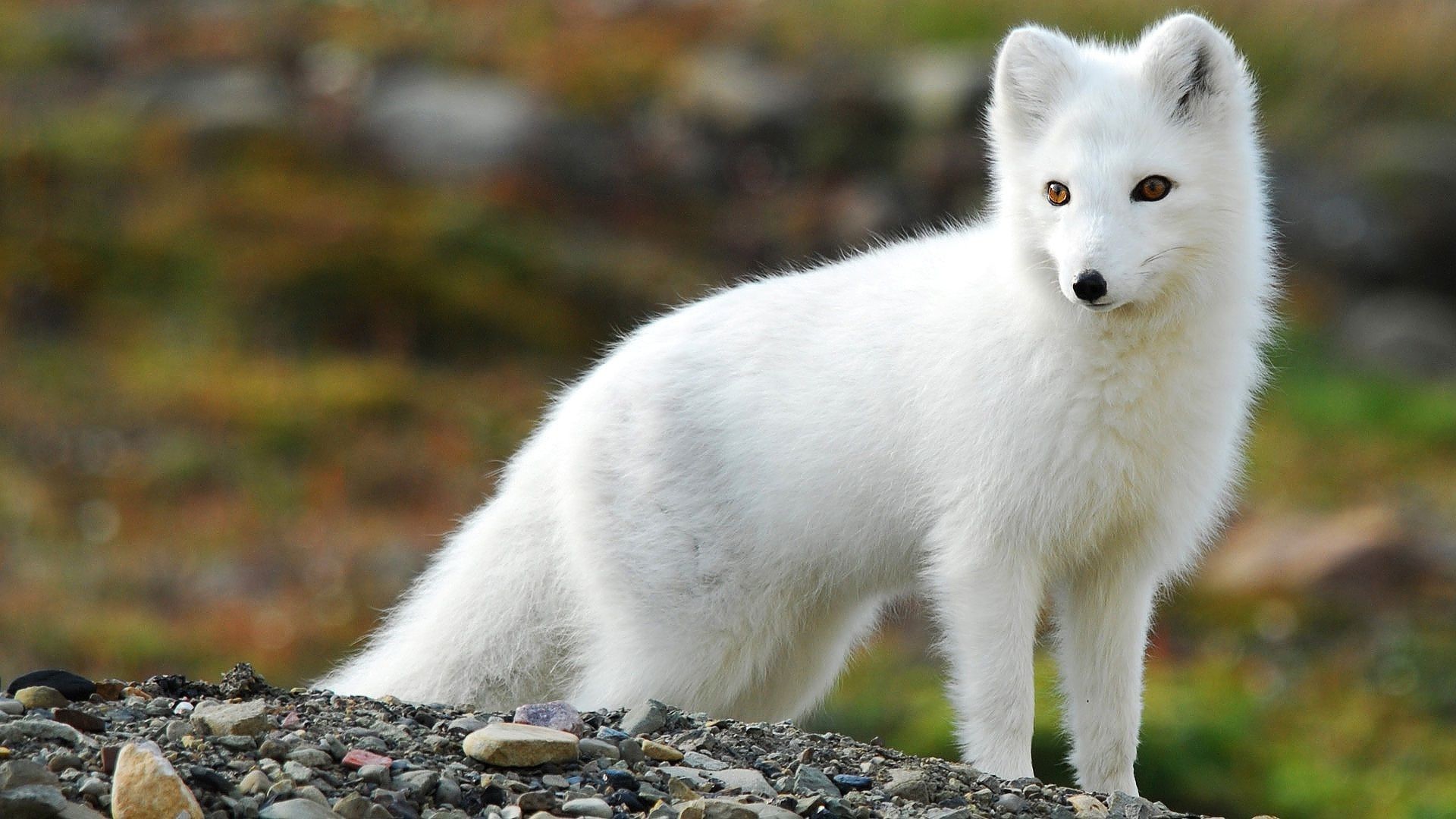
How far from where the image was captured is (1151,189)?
4402mm

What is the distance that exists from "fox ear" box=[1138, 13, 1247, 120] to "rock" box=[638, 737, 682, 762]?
2.37 meters

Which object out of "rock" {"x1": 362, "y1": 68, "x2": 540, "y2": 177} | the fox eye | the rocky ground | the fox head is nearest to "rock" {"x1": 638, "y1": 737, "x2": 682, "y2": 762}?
the rocky ground

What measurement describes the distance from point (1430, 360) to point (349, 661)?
1155 cm

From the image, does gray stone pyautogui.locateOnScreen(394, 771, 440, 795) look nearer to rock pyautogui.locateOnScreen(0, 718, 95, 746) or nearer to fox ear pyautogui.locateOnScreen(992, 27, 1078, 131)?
rock pyautogui.locateOnScreen(0, 718, 95, 746)

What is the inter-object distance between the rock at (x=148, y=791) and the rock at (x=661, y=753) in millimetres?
1170

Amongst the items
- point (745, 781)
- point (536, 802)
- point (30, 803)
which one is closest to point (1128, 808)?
point (745, 781)

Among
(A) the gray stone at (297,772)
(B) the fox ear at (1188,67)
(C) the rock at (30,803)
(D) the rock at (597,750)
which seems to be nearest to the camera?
(C) the rock at (30,803)

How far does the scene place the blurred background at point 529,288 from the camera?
A: 9.83 meters

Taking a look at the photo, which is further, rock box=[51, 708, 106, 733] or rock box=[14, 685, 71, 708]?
rock box=[14, 685, 71, 708]

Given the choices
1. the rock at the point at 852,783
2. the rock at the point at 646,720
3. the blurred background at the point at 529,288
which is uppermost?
the blurred background at the point at 529,288

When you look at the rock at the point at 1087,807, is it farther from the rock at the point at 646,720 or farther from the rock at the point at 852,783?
the rock at the point at 646,720

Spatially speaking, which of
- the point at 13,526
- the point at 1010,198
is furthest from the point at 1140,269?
the point at 13,526

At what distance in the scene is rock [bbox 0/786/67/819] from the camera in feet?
10.1

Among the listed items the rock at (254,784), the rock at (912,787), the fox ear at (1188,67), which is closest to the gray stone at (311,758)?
the rock at (254,784)
